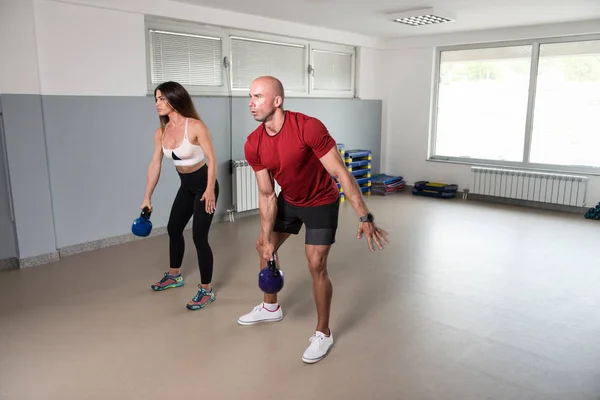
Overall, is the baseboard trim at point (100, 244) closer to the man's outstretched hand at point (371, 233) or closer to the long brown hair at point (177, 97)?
the long brown hair at point (177, 97)

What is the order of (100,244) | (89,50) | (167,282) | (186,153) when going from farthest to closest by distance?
1. (100,244)
2. (89,50)
3. (167,282)
4. (186,153)

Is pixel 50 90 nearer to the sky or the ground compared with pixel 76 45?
nearer to the ground

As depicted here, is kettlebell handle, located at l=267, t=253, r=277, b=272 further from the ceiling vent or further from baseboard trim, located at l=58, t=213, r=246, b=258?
the ceiling vent

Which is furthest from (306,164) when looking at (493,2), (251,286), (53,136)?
(493,2)

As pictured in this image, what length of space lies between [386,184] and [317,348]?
5265 mm

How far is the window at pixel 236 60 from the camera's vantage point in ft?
A: 16.7

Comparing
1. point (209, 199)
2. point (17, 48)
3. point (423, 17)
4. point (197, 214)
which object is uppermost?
point (423, 17)

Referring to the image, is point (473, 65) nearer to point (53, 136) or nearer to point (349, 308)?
point (349, 308)

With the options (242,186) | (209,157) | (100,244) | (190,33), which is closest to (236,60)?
(190,33)

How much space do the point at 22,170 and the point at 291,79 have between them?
3659 millimetres

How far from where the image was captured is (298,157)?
248 cm

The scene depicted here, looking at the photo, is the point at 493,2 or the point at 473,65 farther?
the point at 473,65

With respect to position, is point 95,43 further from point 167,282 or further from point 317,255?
point 317,255

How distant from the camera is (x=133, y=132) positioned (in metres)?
4.90
